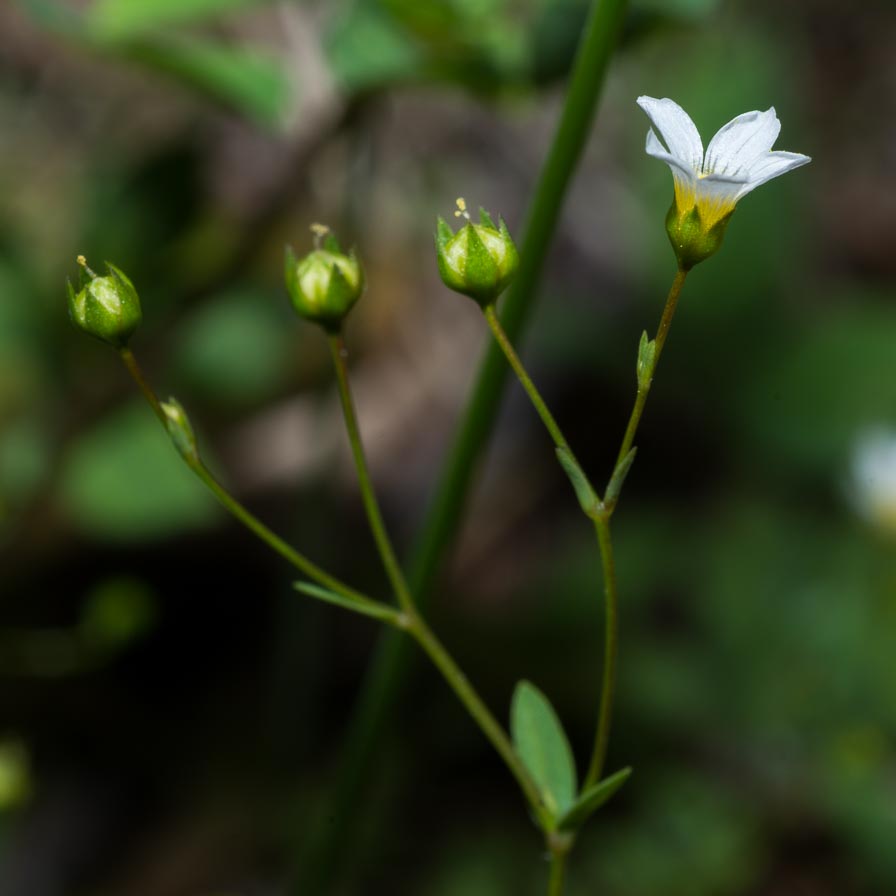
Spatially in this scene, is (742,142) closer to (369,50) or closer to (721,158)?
(721,158)

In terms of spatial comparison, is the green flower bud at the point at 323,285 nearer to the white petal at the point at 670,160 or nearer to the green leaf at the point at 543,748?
the white petal at the point at 670,160

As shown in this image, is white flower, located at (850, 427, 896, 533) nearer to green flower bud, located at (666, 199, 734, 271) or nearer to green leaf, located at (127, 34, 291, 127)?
A: green leaf, located at (127, 34, 291, 127)

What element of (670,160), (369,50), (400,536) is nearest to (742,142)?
(670,160)

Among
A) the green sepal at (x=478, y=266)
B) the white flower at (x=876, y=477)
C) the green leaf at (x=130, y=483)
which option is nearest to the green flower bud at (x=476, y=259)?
the green sepal at (x=478, y=266)

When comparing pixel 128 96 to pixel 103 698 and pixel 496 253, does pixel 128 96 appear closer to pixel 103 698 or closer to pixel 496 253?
pixel 103 698

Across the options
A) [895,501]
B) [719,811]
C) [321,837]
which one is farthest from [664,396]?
[321,837]
